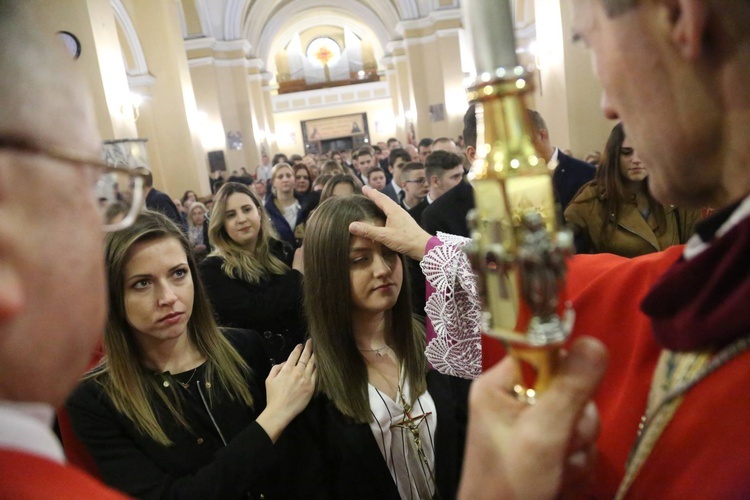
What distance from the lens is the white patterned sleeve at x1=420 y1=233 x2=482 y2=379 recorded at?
129 cm

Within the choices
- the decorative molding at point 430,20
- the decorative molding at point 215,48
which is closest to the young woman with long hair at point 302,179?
the decorative molding at point 430,20

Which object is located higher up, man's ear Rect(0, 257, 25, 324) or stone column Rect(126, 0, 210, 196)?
stone column Rect(126, 0, 210, 196)

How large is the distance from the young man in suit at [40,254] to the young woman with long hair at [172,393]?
100 centimetres

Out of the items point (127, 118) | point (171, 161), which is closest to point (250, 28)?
point (171, 161)

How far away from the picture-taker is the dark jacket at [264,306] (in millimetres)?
2795

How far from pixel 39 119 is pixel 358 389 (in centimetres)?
127

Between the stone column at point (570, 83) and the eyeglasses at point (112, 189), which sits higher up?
the stone column at point (570, 83)

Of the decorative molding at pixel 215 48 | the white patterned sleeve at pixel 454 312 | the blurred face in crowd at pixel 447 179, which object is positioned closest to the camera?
the white patterned sleeve at pixel 454 312

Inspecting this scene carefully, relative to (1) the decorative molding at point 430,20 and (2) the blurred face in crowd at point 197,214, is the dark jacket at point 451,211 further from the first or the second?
(1) the decorative molding at point 430,20

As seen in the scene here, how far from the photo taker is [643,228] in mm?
2643

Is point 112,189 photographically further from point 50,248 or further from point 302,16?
point 302,16

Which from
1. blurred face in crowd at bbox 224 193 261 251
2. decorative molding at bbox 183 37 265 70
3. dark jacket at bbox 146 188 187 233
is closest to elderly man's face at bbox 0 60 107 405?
blurred face in crowd at bbox 224 193 261 251

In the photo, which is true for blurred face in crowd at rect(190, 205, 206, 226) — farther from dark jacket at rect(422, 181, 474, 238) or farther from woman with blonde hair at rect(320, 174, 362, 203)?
dark jacket at rect(422, 181, 474, 238)

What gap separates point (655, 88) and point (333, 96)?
95.0 feet
